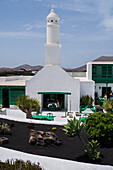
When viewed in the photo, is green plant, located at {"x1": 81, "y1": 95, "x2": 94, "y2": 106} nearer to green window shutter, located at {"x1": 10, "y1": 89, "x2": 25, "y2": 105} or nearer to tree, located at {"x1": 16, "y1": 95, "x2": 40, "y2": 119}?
tree, located at {"x1": 16, "y1": 95, "x2": 40, "y2": 119}

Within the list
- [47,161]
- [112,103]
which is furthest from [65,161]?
[112,103]

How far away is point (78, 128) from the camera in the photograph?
10.5 meters

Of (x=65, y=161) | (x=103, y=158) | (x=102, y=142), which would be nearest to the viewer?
(x=65, y=161)

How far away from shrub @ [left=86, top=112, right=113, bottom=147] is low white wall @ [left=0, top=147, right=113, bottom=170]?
8.57 feet

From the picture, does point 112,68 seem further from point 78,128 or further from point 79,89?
point 78,128

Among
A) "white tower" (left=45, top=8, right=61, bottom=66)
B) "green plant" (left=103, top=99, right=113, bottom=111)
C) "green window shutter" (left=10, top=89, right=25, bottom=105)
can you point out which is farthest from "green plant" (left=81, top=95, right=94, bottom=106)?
"green window shutter" (left=10, top=89, right=25, bottom=105)

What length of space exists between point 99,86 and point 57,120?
12.7 metres

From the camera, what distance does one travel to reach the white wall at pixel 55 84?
2377 centimetres

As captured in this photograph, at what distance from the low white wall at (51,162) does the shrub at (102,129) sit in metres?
2.61

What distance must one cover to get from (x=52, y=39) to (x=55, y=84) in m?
6.26

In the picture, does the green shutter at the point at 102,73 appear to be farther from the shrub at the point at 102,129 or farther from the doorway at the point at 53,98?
the shrub at the point at 102,129

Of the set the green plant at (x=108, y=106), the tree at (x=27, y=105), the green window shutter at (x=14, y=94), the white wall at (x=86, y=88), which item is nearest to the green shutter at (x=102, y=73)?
the white wall at (x=86, y=88)

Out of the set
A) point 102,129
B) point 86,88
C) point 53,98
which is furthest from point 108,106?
point 102,129

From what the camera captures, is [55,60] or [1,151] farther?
[55,60]
